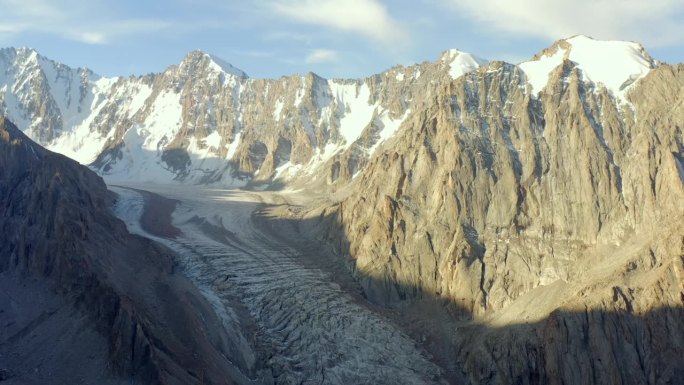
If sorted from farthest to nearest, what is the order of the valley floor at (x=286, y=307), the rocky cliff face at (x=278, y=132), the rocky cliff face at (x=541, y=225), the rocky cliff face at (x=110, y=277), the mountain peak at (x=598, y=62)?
the rocky cliff face at (x=278, y=132) < the mountain peak at (x=598, y=62) < the valley floor at (x=286, y=307) < the rocky cliff face at (x=541, y=225) < the rocky cliff face at (x=110, y=277)

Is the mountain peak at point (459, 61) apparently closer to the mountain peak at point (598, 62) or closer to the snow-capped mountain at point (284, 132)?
the snow-capped mountain at point (284, 132)

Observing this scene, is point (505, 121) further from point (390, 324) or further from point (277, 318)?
point (277, 318)

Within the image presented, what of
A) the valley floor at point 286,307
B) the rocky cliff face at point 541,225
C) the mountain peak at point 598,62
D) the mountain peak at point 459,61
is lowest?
the valley floor at point 286,307

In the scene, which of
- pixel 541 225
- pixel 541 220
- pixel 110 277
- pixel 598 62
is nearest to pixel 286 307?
pixel 110 277

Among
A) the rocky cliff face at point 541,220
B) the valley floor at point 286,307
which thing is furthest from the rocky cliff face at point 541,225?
the valley floor at point 286,307

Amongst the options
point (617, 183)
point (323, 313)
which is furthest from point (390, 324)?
point (617, 183)

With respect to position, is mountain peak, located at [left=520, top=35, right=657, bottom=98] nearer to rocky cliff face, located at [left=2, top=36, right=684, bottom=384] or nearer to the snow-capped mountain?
rocky cliff face, located at [left=2, top=36, right=684, bottom=384]

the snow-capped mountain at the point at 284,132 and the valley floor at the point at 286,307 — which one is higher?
the snow-capped mountain at the point at 284,132
